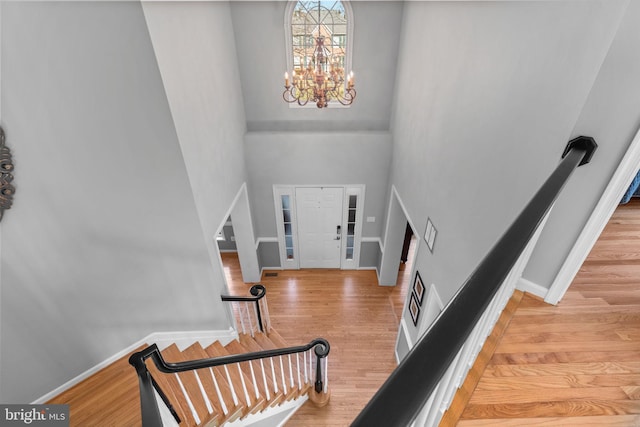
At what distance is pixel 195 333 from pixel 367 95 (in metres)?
4.20

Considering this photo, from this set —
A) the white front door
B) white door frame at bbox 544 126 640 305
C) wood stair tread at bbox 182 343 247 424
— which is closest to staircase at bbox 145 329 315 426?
wood stair tread at bbox 182 343 247 424

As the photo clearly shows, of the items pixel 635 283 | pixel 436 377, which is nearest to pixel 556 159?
pixel 635 283

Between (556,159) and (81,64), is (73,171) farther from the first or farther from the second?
(556,159)

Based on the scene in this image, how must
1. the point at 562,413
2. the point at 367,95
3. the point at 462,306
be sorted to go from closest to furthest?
the point at 462,306, the point at 562,413, the point at 367,95

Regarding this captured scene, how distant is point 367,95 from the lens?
4781mm

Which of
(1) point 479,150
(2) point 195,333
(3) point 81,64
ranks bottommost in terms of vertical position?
(2) point 195,333

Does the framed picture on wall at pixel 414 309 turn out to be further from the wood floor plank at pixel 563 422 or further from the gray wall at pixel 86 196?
the wood floor plank at pixel 563 422

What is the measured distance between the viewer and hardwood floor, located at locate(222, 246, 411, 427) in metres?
3.60

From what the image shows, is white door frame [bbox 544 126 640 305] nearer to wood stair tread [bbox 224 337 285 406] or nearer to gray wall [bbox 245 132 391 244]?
wood stair tread [bbox 224 337 285 406]

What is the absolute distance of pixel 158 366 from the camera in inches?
73.0

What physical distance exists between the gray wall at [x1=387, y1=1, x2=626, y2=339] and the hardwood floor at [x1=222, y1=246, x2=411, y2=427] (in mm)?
1009

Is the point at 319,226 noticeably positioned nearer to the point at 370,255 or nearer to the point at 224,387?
the point at 370,255

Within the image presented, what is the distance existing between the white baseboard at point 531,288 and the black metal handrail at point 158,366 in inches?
70.1

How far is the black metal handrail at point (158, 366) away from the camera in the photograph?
1216 mm
